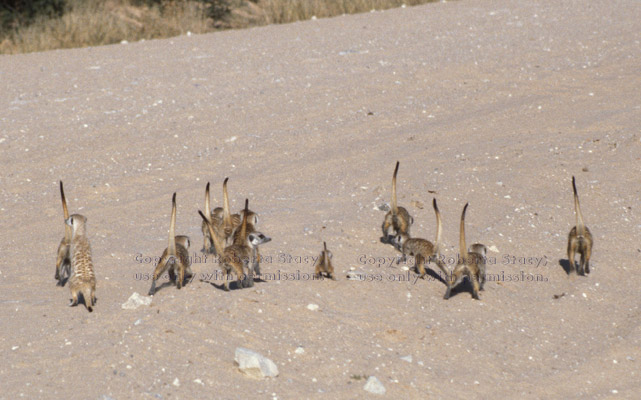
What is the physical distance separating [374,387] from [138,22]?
67.8 feet

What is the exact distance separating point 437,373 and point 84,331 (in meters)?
2.92

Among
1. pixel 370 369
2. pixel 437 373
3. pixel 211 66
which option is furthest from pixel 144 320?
pixel 211 66

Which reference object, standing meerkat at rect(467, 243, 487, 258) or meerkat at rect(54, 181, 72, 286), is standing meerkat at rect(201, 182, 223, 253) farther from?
standing meerkat at rect(467, 243, 487, 258)

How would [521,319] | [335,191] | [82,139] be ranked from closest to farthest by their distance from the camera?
1. [521,319]
2. [335,191]
3. [82,139]

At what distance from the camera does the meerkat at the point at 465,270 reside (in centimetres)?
770

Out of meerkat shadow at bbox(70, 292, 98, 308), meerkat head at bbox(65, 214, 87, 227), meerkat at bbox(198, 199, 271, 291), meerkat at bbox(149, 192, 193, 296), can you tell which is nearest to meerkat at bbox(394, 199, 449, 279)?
meerkat at bbox(198, 199, 271, 291)

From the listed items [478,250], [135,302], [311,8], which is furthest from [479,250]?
[311,8]

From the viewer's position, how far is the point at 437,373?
659cm

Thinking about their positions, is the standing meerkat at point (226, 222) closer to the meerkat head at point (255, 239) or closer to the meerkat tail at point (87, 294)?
the meerkat head at point (255, 239)

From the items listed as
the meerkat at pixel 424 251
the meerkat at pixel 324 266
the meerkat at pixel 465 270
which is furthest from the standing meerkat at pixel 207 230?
the meerkat at pixel 465 270

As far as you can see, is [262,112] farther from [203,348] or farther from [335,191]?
[203,348]

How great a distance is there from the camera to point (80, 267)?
736 cm

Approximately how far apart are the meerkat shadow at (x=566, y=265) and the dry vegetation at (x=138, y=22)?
13.5 m

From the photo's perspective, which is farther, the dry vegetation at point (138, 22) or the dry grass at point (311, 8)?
the dry grass at point (311, 8)
